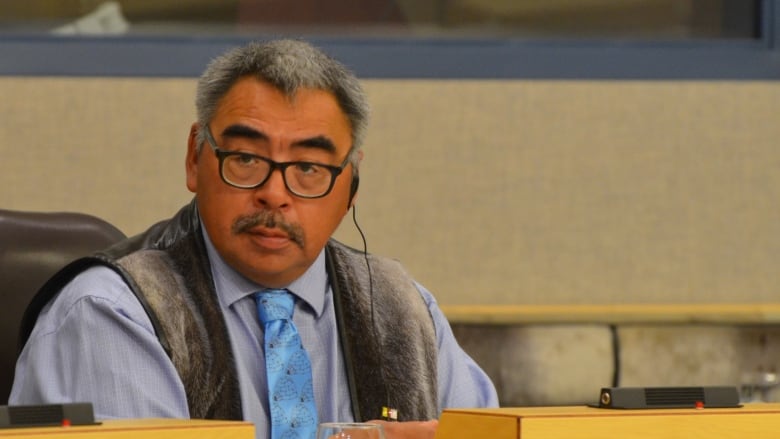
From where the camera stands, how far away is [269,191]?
Answer: 181cm

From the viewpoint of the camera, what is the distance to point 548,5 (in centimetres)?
324

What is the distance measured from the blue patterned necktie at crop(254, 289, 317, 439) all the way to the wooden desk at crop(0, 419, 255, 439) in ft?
2.02

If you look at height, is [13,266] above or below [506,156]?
below

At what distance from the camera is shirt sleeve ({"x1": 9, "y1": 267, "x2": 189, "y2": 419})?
162 centimetres

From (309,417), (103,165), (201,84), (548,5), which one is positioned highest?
(548,5)

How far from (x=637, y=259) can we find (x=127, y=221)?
1.11m

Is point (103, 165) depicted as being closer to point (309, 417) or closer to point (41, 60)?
point (41, 60)

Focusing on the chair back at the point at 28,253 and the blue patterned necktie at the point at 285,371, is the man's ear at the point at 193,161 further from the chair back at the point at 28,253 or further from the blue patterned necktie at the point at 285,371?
the chair back at the point at 28,253

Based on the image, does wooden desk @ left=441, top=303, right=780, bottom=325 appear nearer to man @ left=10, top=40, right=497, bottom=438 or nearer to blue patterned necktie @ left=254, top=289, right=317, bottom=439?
man @ left=10, top=40, right=497, bottom=438

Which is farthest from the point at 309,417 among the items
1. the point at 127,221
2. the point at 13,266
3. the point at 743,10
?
the point at 743,10

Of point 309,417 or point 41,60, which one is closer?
point 309,417

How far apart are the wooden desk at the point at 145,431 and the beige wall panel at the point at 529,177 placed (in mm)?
1890

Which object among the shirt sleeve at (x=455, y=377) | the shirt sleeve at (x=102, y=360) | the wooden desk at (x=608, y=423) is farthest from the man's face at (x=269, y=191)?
the wooden desk at (x=608, y=423)

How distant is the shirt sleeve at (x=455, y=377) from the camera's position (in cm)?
204
